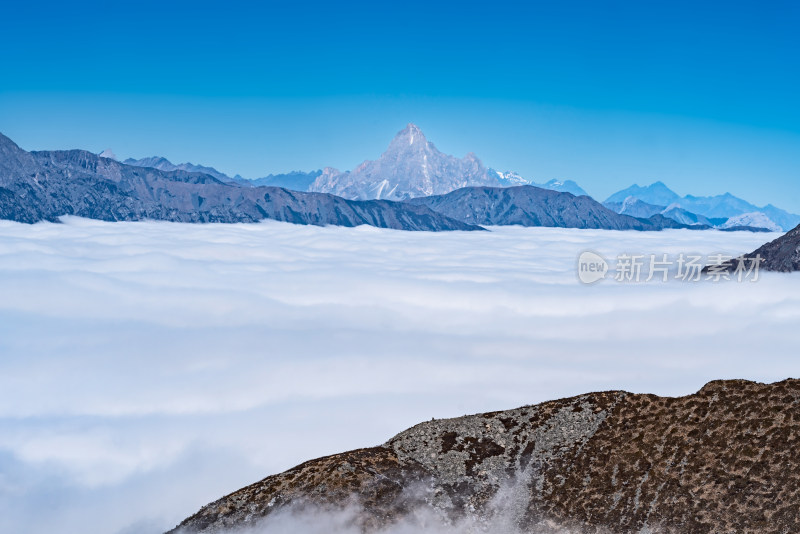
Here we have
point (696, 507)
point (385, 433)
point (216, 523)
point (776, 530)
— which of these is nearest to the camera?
point (776, 530)

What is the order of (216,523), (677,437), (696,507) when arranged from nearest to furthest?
(696,507) < (216,523) < (677,437)

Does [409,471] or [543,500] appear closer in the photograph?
[543,500]

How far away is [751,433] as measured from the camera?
72688 mm

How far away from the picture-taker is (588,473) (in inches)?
2933

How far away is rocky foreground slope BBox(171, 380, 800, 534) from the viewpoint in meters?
66.2

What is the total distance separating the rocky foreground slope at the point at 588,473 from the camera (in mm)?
66250

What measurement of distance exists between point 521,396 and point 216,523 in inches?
5326

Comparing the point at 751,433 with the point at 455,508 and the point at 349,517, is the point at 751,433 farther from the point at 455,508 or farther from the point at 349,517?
the point at 349,517

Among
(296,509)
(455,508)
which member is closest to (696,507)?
(455,508)

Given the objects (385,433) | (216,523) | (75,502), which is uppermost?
(216,523)

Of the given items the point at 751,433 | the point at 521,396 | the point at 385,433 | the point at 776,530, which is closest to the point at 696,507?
the point at 776,530

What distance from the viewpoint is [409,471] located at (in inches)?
3039

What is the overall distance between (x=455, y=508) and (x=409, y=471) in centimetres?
819

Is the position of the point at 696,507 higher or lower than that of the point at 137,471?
higher
